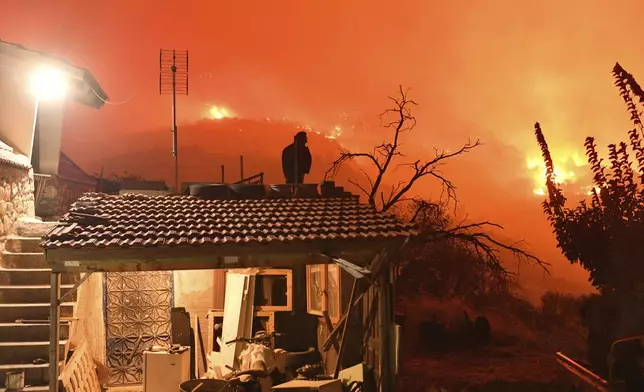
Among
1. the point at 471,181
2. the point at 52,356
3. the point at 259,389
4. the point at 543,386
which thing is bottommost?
the point at 543,386

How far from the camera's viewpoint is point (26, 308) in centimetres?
913

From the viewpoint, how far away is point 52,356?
6996 mm

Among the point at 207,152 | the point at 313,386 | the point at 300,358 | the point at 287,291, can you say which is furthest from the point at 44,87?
the point at 207,152

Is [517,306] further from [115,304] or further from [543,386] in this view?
[115,304]

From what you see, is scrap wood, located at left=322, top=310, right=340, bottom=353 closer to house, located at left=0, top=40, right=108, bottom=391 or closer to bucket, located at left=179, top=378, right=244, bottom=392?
bucket, located at left=179, top=378, right=244, bottom=392

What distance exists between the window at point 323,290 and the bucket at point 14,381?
5.69 meters

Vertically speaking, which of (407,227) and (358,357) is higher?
(407,227)

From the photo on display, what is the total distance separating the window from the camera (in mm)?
10445

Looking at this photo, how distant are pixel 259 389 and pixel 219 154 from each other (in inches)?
1943

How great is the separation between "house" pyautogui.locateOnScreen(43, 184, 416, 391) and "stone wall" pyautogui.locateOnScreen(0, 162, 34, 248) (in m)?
2.12

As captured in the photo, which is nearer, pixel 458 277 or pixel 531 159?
pixel 458 277

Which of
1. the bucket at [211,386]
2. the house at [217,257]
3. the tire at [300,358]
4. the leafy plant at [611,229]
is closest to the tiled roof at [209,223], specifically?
the house at [217,257]

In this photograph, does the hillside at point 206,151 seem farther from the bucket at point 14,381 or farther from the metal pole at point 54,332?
the metal pole at point 54,332

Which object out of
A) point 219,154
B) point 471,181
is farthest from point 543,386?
point 471,181
